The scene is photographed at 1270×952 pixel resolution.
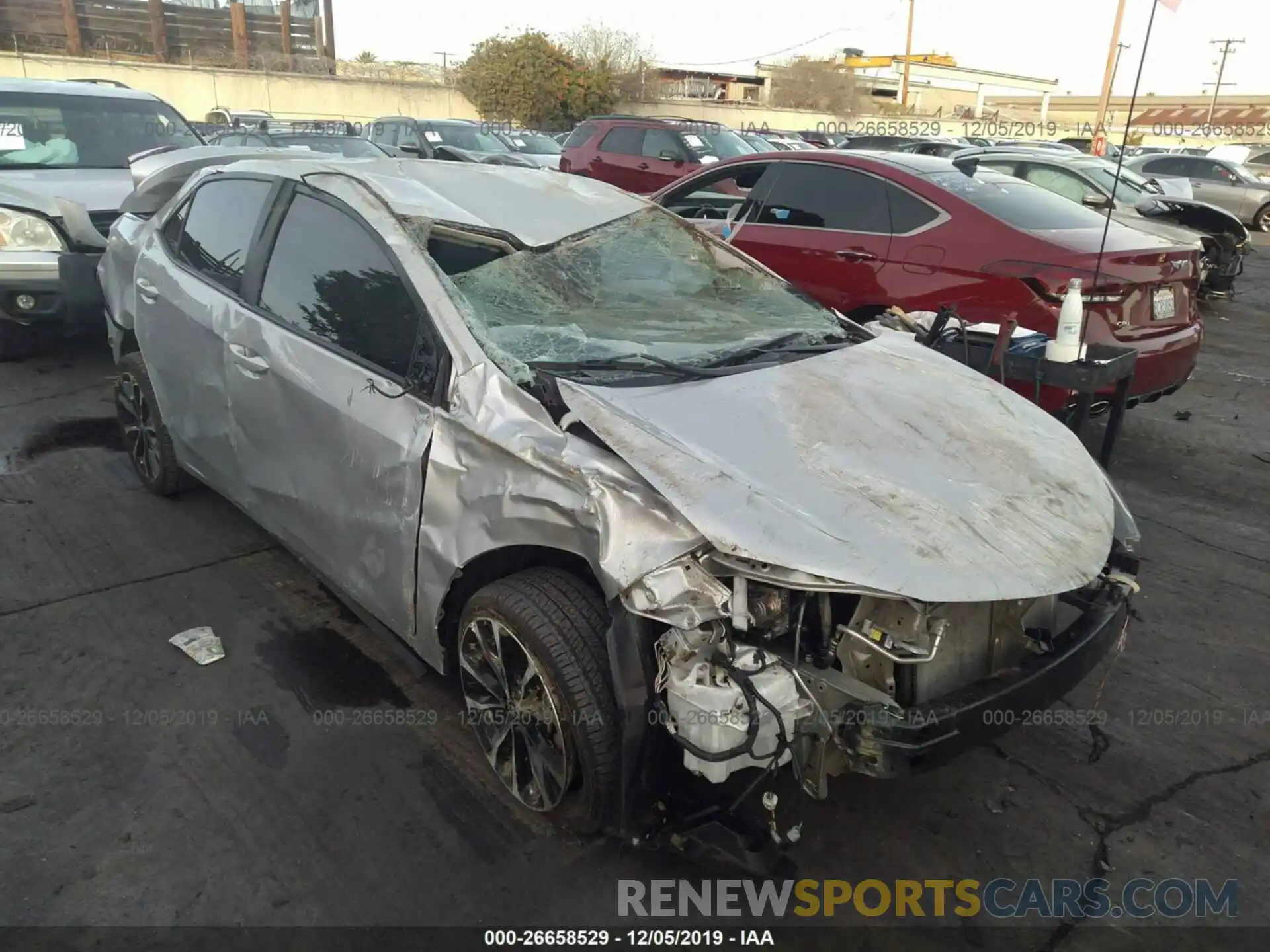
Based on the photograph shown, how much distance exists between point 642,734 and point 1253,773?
6.96ft

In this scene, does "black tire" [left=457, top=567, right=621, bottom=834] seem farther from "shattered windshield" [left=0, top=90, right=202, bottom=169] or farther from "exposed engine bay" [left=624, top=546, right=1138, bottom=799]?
"shattered windshield" [left=0, top=90, right=202, bottom=169]

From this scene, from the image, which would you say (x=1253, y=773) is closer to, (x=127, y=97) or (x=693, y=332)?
(x=693, y=332)

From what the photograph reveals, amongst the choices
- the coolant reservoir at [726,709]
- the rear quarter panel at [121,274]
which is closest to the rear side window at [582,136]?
the rear quarter panel at [121,274]

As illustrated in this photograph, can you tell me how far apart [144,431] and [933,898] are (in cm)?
411

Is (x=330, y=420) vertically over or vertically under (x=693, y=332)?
under

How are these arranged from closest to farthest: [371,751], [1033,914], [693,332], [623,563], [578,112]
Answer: [623,563] → [1033,914] → [371,751] → [693,332] → [578,112]

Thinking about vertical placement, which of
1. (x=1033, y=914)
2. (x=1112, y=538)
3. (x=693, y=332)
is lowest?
(x=1033, y=914)

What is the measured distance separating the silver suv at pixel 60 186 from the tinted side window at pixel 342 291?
12.2 ft

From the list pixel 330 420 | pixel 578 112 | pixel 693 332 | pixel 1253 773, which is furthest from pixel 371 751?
pixel 578 112

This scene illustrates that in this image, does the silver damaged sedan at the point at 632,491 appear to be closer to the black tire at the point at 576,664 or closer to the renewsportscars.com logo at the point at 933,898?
the black tire at the point at 576,664

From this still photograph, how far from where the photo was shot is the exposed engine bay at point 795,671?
83.2 inches

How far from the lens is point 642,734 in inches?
87.5

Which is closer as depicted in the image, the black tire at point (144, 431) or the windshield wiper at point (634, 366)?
the windshield wiper at point (634, 366)

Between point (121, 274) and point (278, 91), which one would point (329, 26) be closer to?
point (278, 91)
